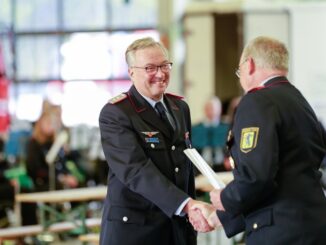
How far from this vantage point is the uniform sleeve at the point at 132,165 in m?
2.94

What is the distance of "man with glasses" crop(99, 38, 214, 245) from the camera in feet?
9.71

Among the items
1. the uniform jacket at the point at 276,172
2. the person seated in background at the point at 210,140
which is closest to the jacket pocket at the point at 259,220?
the uniform jacket at the point at 276,172

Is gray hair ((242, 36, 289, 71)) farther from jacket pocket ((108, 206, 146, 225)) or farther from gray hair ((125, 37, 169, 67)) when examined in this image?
jacket pocket ((108, 206, 146, 225))

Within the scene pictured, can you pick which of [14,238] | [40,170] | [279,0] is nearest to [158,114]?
[14,238]

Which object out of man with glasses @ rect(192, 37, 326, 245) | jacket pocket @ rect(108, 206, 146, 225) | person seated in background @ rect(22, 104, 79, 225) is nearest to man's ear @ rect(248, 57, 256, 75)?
man with glasses @ rect(192, 37, 326, 245)

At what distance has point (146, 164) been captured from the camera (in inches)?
117

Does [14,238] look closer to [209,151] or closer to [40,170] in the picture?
[40,170]

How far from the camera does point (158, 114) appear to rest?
123 inches

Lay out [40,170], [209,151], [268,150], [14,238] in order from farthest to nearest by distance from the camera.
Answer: [209,151] → [40,170] → [14,238] → [268,150]

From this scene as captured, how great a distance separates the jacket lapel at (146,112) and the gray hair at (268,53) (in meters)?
0.48

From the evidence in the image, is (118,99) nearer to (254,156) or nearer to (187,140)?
(187,140)

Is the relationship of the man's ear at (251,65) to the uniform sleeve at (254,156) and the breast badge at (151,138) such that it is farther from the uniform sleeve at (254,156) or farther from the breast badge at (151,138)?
the breast badge at (151,138)

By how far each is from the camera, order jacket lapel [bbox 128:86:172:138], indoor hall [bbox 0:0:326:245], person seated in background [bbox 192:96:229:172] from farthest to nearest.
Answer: person seated in background [bbox 192:96:229:172] → indoor hall [bbox 0:0:326:245] → jacket lapel [bbox 128:86:172:138]

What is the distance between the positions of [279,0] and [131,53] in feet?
36.1
